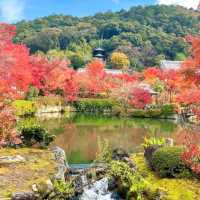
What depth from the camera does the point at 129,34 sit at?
281ft

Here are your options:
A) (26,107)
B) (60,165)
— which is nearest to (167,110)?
(26,107)

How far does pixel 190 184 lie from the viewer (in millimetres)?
9945

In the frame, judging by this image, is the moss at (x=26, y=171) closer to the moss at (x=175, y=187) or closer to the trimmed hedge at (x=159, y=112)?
the moss at (x=175, y=187)

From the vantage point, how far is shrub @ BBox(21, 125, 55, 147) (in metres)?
14.7

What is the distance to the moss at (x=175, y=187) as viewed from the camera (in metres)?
9.09

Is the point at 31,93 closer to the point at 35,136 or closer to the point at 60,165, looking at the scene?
the point at 35,136

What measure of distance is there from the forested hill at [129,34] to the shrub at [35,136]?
54229 mm

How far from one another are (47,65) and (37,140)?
1011 inches

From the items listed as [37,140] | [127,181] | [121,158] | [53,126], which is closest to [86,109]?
[53,126]

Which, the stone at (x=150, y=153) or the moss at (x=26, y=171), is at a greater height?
the stone at (x=150, y=153)

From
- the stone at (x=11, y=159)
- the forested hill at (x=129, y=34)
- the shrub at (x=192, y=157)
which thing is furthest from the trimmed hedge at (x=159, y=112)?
the forested hill at (x=129, y=34)

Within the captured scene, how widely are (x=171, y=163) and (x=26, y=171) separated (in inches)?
155

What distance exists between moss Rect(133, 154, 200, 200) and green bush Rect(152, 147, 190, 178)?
0.18 meters

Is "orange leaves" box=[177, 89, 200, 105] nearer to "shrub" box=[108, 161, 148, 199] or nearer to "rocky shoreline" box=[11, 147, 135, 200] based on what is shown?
"rocky shoreline" box=[11, 147, 135, 200]
